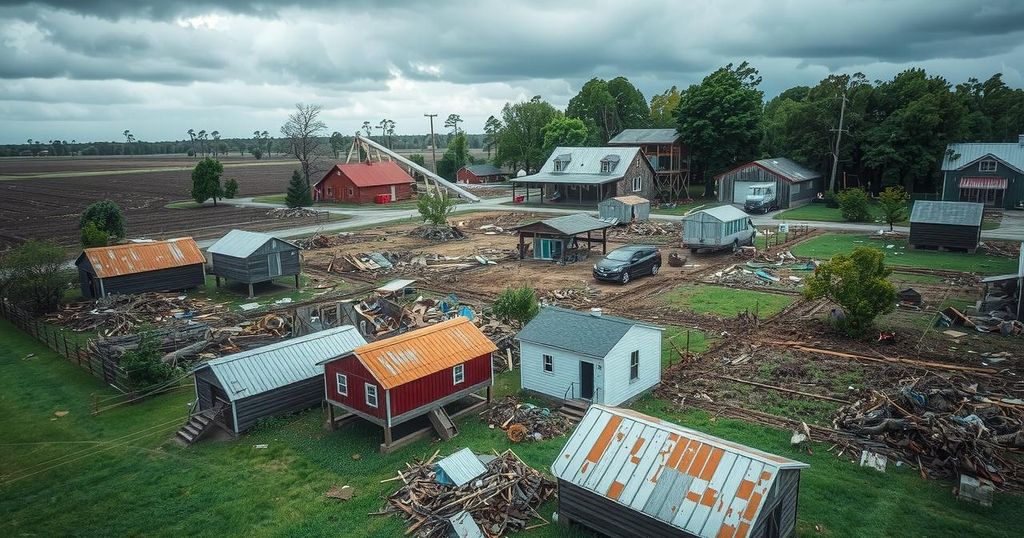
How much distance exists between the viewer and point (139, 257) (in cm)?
3406

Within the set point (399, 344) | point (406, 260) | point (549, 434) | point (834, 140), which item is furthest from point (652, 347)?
point (834, 140)

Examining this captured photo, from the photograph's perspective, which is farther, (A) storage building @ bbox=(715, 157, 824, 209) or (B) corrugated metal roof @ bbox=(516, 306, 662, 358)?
(A) storage building @ bbox=(715, 157, 824, 209)

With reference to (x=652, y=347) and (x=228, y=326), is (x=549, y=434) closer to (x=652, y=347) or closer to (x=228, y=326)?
(x=652, y=347)

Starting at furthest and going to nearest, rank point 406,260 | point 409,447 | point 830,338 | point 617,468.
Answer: point 406,260, point 830,338, point 409,447, point 617,468

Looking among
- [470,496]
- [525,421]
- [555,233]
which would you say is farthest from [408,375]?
[555,233]

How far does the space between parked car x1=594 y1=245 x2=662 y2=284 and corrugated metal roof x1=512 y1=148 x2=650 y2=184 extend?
2933 cm

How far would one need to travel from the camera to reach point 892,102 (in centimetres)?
6488

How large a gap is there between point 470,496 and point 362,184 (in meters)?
68.2

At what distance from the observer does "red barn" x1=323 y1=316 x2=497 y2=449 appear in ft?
58.4

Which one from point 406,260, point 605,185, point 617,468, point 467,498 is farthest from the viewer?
point 605,185

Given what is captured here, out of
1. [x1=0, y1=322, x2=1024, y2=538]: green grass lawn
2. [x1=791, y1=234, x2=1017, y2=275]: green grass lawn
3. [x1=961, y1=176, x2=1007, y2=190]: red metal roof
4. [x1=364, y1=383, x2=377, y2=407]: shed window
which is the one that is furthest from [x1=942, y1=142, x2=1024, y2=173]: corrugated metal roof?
[x1=364, y1=383, x2=377, y2=407]: shed window

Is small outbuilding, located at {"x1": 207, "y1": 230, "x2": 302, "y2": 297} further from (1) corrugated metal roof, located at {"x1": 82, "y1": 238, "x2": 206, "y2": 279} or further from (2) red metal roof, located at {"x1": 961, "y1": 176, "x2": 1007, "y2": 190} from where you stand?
(2) red metal roof, located at {"x1": 961, "y1": 176, "x2": 1007, "y2": 190}

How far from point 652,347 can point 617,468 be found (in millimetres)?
8294

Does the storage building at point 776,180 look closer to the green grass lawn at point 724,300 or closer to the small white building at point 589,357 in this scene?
the green grass lawn at point 724,300
